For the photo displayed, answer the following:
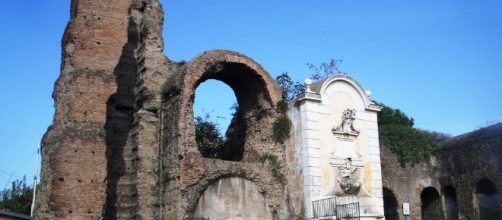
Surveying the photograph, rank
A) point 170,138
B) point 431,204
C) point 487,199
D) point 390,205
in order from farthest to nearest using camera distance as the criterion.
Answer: point 431,204
point 390,205
point 487,199
point 170,138

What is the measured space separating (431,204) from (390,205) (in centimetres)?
250

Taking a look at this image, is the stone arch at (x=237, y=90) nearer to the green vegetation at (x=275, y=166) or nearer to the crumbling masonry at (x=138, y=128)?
the crumbling masonry at (x=138, y=128)

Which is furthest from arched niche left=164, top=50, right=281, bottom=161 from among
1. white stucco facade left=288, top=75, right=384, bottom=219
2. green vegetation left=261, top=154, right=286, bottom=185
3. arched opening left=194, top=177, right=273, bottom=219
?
arched opening left=194, top=177, right=273, bottom=219

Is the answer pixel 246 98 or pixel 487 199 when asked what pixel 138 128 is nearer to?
pixel 246 98

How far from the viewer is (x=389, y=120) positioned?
3903 cm

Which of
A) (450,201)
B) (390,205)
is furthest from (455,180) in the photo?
(390,205)

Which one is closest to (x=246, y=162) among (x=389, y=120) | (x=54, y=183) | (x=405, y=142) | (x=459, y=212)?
(x=54, y=183)

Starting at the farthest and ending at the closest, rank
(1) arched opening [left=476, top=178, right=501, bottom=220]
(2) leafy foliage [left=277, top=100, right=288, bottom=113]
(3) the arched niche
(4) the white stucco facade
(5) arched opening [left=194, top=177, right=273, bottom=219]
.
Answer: (1) arched opening [left=476, top=178, right=501, bottom=220]
(2) leafy foliage [left=277, top=100, right=288, bottom=113]
(4) the white stucco facade
(3) the arched niche
(5) arched opening [left=194, top=177, right=273, bottom=219]

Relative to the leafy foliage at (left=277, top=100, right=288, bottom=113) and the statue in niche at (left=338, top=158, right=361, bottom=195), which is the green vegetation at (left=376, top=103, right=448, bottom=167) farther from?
the leafy foliage at (left=277, top=100, right=288, bottom=113)

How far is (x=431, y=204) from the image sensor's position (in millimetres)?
24188

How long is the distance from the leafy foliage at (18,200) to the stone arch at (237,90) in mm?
21870

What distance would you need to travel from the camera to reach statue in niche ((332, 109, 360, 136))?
17.3m

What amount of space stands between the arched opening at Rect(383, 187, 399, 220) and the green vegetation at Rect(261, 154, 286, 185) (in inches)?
282

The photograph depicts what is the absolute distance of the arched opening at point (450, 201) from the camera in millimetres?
23531
